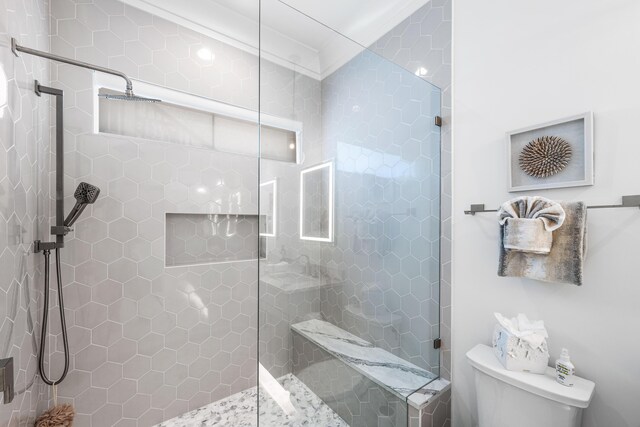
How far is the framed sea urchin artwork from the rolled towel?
158mm

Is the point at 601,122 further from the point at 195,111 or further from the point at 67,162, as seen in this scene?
the point at 67,162

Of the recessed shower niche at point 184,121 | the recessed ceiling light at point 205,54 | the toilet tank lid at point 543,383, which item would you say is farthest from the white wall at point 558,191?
the recessed ceiling light at point 205,54

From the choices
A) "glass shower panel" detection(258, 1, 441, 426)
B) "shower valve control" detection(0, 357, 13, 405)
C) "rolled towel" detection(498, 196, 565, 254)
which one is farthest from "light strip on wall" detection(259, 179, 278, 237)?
"rolled towel" detection(498, 196, 565, 254)

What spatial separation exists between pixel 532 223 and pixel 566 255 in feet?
0.55

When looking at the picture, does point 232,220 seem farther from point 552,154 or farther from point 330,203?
point 552,154

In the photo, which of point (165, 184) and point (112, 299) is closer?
point (112, 299)

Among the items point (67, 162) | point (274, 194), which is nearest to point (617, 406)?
point (274, 194)

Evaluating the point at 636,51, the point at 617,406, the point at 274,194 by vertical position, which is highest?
the point at 636,51

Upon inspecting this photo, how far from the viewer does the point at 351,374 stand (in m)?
1.28

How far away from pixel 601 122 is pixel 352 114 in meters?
0.98

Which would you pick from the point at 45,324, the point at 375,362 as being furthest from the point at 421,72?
the point at 45,324

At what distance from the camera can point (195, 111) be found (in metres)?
1.86

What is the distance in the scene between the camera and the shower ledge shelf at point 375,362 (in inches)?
49.9

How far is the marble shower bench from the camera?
1.23 meters
